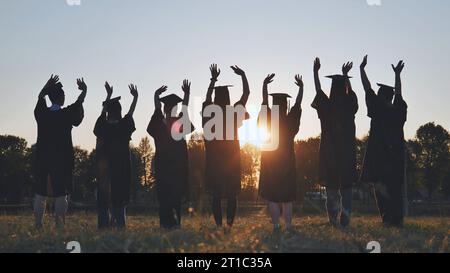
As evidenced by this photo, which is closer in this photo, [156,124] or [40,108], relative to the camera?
[156,124]

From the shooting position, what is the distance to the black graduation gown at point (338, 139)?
14211 mm

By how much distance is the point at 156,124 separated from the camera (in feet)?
46.4

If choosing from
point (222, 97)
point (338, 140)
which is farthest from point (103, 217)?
point (338, 140)

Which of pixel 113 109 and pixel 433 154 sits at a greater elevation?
pixel 113 109

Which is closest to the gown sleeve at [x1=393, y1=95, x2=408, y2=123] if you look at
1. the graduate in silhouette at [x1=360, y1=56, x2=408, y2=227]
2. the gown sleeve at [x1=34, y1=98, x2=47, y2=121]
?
the graduate in silhouette at [x1=360, y1=56, x2=408, y2=227]

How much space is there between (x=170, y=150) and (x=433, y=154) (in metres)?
91.1

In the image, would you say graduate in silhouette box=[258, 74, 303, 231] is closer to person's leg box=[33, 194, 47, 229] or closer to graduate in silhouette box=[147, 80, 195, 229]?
graduate in silhouette box=[147, 80, 195, 229]

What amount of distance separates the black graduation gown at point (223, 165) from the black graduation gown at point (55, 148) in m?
3.42

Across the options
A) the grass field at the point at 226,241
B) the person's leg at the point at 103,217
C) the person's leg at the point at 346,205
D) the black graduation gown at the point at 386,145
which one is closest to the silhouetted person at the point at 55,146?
the person's leg at the point at 103,217

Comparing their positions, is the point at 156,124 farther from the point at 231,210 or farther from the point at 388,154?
the point at 388,154

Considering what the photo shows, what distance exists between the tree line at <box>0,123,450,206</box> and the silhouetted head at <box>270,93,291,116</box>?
56.8 meters

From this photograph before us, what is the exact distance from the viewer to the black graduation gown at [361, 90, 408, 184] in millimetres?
14633
